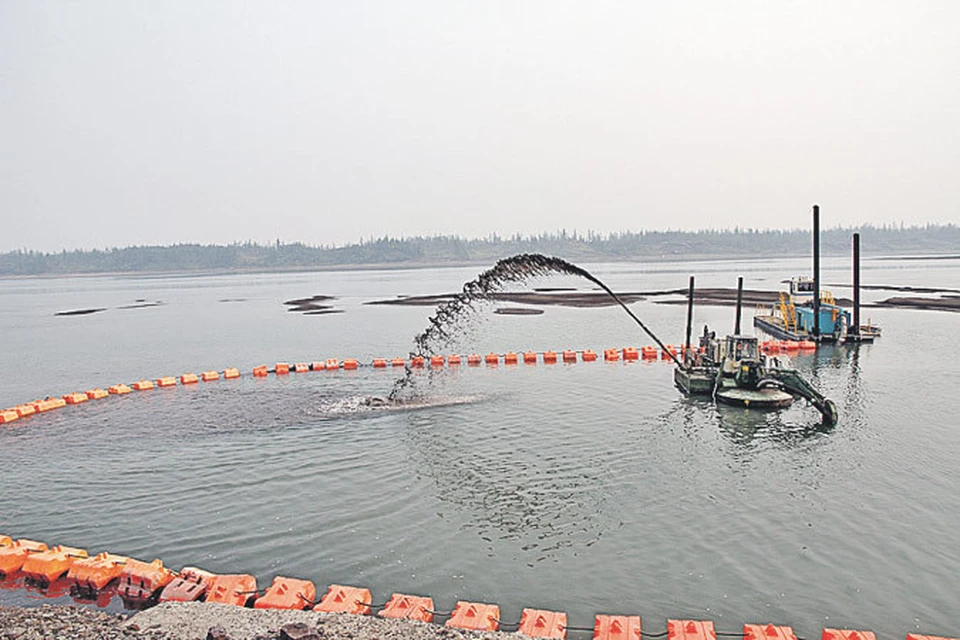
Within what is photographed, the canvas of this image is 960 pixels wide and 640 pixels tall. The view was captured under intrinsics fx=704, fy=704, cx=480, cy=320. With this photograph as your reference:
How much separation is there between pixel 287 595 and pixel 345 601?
4.56 ft

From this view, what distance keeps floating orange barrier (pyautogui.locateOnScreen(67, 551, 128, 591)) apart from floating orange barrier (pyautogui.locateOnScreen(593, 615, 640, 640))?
39.5 ft

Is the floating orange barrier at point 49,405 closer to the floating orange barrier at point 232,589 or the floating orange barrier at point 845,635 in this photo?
the floating orange barrier at point 232,589

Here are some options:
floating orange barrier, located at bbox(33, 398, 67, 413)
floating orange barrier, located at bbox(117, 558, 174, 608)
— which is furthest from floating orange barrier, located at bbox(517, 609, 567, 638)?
floating orange barrier, located at bbox(33, 398, 67, 413)

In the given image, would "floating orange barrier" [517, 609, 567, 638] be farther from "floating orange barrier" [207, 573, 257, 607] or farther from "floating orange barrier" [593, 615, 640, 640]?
"floating orange barrier" [207, 573, 257, 607]

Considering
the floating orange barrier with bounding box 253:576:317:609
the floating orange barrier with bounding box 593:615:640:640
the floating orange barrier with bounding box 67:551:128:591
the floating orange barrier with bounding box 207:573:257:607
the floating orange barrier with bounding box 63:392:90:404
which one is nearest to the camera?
the floating orange barrier with bounding box 593:615:640:640

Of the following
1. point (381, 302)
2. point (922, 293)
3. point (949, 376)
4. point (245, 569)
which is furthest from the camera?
point (381, 302)

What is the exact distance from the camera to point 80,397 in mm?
44156

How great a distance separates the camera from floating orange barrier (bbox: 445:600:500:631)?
1512 cm

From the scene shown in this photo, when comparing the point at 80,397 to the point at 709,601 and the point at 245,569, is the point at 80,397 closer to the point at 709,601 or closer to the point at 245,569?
the point at 245,569

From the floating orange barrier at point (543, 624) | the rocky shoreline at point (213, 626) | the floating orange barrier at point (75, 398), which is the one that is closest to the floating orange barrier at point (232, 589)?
the rocky shoreline at point (213, 626)

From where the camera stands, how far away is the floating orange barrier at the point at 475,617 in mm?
15125

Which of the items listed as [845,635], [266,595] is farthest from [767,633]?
[266,595]

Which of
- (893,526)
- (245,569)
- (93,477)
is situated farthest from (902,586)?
(93,477)

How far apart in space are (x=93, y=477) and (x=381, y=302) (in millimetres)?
100924
